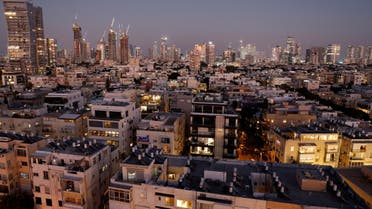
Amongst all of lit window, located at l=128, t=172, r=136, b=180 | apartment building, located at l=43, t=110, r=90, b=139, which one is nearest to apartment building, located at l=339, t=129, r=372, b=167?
lit window, located at l=128, t=172, r=136, b=180

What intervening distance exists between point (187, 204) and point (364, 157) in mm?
25713

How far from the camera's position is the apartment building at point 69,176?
2250 cm

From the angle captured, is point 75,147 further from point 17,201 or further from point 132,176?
point 132,176

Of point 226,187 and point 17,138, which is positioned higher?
point 17,138

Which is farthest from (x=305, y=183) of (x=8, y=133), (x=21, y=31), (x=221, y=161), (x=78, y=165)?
(x=21, y=31)

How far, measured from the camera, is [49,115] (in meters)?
40.8

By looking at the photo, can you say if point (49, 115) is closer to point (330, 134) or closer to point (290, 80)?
point (330, 134)

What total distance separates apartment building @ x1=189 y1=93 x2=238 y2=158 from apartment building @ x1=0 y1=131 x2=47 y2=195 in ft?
62.3

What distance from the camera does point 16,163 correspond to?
1081 inches

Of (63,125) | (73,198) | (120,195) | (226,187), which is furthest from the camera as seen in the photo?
(63,125)

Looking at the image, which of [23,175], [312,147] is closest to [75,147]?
[23,175]

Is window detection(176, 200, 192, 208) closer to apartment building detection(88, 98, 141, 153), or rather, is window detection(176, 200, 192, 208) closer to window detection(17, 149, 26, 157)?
window detection(17, 149, 26, 157)

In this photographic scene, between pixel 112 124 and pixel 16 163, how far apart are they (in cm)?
1177

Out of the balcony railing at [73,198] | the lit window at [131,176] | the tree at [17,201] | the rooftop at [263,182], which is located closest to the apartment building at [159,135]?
the rooftop at [263,182]
